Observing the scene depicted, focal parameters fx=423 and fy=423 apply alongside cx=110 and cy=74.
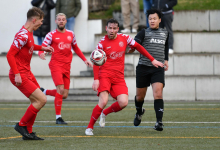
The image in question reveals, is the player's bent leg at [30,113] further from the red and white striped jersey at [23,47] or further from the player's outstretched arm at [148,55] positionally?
the player's outstretched arm at [148,55]

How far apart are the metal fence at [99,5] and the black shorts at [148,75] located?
37.0 ft

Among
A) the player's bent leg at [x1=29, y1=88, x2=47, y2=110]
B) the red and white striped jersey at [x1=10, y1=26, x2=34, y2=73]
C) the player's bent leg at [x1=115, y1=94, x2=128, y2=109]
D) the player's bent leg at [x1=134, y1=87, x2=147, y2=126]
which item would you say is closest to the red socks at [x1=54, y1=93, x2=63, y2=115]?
the player's bent leg at [x1=134, y1=87, x2=147, y2=126]

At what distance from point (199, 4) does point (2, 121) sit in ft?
39.6

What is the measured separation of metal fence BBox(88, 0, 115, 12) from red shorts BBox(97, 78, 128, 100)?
11577 millimetres

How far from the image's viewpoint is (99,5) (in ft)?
60.8

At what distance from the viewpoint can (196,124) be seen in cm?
764

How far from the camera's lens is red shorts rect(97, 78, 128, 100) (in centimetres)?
680

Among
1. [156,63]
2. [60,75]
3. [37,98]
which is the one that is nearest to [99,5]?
[60,75]

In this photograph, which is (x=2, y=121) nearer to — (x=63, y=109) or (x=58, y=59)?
(x=58, y=59)

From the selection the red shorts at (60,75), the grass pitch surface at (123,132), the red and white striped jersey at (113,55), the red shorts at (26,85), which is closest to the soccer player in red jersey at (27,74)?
the red shorts at (26,85)

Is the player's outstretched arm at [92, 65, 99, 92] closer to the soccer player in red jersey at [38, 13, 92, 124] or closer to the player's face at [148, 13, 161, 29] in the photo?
the player's face at [148, 13, 161, 29]

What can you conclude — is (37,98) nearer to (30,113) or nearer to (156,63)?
(30,113)

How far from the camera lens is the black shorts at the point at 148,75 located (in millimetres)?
7082

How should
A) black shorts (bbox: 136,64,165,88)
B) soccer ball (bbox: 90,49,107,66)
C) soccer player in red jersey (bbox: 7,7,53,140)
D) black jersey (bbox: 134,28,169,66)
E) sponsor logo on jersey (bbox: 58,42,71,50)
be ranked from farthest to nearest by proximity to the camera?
sponsor logo on jersey (bbox: 58,42,71,50) → black jersey (bbox: 134,28,169,66) → black shorts (bbox: 136,64,165,88) → soccer ball (bbox: 90,49,107,66) → soccer player in red jersey (bbox: 7,7,53,140)
